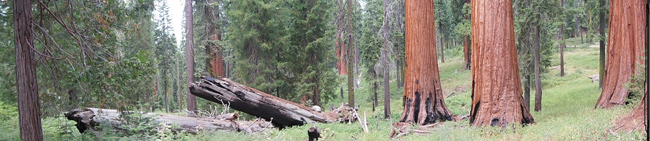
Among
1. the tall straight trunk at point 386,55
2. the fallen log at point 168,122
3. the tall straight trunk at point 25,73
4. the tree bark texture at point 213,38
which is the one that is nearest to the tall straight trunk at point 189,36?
the tree bark texture at point 213,38

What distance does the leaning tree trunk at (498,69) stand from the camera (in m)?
8.86

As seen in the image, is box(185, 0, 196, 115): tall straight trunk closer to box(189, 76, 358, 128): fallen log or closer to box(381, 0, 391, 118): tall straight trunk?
box(189, 76, 358, 128): fallen log

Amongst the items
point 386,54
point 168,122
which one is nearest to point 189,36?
point 386,54

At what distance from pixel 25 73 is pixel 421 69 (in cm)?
873

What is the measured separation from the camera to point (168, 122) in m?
9.35

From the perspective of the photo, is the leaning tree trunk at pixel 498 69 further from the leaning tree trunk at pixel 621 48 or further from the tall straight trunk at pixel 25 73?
the tall straight trunk at pixel 25 73

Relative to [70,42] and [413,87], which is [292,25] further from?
[70,42]

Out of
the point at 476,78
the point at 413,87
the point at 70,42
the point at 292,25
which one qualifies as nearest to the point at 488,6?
the point at 476,78

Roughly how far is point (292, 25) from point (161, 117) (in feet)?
40.6

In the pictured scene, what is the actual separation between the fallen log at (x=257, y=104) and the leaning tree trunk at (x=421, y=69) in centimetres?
185

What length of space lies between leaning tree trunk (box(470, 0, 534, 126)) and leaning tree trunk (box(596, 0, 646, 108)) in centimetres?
292

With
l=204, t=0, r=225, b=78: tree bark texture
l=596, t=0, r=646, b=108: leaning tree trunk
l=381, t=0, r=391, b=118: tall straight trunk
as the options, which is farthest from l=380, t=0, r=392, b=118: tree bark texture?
l=596, t=0, r=646, b=108: leaning tree trunk

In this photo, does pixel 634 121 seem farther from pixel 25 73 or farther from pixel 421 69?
pixel 25 73

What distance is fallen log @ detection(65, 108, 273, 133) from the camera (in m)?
8.36
